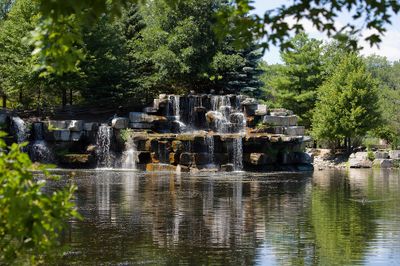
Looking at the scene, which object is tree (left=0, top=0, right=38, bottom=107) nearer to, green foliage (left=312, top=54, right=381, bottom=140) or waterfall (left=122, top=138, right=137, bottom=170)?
waterfall (left=122, top=138, right=137, bottom=170)

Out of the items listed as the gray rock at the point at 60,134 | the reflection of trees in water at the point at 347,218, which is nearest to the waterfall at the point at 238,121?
the gray rock at the point at 60,134

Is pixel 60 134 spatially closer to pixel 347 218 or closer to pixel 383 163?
pixel 383 163

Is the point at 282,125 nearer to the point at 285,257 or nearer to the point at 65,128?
the point at 65,128

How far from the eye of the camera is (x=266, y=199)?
2156 centimetres

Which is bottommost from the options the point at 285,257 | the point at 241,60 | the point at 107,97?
the point at 285,257

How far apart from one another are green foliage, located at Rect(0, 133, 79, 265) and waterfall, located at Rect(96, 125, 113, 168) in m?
37.2

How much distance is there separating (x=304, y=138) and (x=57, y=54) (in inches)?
1570

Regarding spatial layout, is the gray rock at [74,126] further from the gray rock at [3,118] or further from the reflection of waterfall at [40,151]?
the gray rock at [3,118]

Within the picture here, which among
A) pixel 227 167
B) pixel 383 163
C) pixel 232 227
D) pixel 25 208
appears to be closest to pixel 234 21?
pixel 25 208

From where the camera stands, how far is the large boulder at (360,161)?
1989 inches

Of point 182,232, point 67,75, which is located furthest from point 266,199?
point 67,75

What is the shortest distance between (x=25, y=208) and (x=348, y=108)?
5360 centimetres

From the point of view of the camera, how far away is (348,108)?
5609cm

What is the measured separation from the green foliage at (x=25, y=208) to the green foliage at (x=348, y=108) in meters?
51.4
